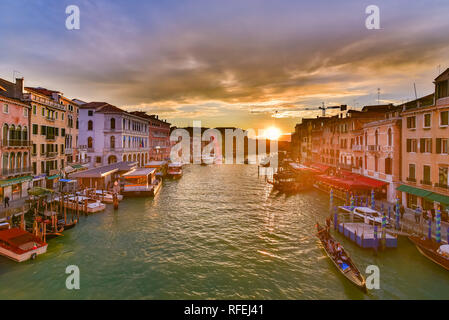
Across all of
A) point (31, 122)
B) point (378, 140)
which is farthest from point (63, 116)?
point (378, 140)

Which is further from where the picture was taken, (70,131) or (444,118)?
(70,131)

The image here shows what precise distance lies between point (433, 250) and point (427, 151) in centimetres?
1240

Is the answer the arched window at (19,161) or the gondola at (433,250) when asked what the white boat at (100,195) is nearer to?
the arched window at (19,161)

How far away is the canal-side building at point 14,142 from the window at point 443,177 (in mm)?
43881

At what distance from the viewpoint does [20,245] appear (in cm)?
1859

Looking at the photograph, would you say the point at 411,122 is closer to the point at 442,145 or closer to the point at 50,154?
the point at 442,145

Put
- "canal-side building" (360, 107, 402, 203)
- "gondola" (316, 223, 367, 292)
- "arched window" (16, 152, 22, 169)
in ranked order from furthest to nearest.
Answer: "arched window" (16, 152, 22, 169) < "canal-side building" (360, 107, 402, 203) < "gondola" (316, 223, 367, 292)

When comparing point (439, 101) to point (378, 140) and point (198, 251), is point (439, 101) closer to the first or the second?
point (378, 140)

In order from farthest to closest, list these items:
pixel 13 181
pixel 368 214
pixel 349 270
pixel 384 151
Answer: pixel 384 151, pixel 13 181, pixel 368 214, pixel 349 270

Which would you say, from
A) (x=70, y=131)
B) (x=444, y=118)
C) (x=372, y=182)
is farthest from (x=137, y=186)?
(x=444, y=118)

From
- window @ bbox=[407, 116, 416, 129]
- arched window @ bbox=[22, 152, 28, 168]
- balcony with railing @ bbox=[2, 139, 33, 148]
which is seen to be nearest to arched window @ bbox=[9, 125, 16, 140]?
balcony with railing @ bbox=[2, 139, 33, 148]

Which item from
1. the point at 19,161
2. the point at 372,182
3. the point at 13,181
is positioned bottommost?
the point at 372,182

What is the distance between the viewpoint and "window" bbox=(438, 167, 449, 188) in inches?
945

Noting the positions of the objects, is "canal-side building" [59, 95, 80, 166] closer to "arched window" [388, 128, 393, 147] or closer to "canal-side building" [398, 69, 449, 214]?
"arched window" [388, 128, 393, 147]
